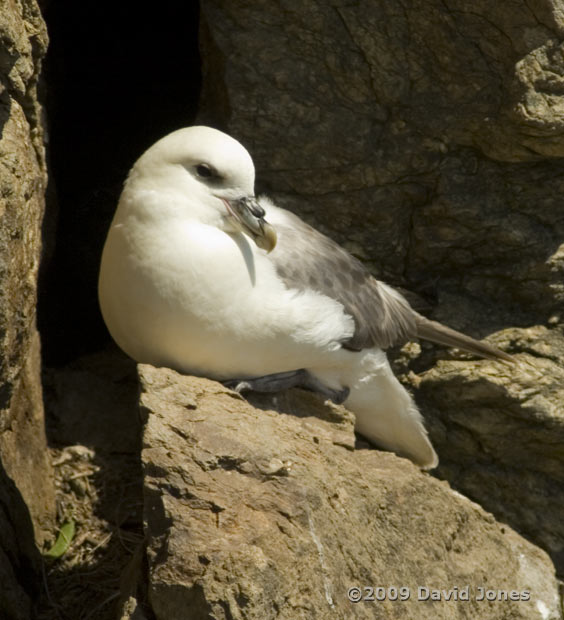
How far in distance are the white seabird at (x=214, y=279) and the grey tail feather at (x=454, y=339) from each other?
0.45 metres

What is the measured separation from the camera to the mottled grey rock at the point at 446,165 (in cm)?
411

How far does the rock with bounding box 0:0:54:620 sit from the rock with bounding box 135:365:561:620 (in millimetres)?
444

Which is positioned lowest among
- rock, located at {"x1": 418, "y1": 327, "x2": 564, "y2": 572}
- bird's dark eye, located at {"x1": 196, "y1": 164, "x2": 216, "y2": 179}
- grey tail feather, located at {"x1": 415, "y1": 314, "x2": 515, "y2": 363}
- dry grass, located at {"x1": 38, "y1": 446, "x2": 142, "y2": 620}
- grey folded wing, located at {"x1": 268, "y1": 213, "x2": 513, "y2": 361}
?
dry grass, located at {"x1": 38, "y1": 446, "x2": 142, "y2": 620}

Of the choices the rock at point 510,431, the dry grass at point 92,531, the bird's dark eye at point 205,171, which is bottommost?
the dry grass at point 92,531

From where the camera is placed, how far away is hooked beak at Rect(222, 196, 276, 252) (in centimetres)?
361

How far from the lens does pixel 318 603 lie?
3037 mm

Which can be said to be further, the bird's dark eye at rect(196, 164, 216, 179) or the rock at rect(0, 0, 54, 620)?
the bird's dark eye at rect(196, 164, 216, 179)

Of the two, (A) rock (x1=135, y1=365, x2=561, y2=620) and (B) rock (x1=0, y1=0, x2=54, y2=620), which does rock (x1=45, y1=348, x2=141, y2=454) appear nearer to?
(B) rock (x1=0, y1=0, x2=54, y2=620)

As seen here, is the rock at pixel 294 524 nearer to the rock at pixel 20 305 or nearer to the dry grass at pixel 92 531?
the rock at pixel 20 305

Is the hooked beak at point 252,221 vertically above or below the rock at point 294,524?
above

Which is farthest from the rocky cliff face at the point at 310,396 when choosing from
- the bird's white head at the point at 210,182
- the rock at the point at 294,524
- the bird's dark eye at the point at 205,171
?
the bird's dark eye at the point at 205,171

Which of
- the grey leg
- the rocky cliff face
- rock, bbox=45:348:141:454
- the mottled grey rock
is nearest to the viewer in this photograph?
the rocky cliff face

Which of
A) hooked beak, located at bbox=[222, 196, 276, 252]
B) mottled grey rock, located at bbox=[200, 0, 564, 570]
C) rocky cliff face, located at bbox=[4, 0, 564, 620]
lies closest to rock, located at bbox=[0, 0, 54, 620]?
rocky cliff face, located at bbox=[4, 0, 564, 620]

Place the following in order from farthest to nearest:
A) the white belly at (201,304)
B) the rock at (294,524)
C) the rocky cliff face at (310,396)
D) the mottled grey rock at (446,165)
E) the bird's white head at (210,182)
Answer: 1. the mottled grey rock at (446,165)
2. the bird's white head at (210,182)
3. the white belly at (201,304)
4. the rocky cliff face at (310,396)
5. the rock at (294,524)
